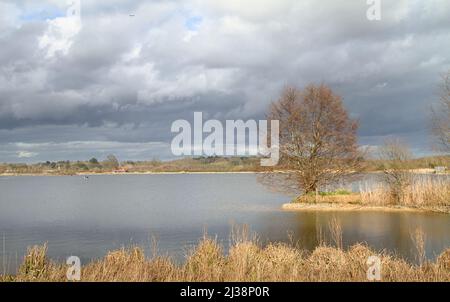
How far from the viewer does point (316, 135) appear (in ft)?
120

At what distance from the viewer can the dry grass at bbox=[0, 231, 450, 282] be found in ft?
34.1

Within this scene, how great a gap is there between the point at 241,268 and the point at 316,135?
2677 centimetres

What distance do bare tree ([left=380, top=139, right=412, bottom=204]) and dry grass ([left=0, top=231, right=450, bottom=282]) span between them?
21843mm

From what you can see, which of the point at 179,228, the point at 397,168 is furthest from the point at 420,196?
the point at 179,228

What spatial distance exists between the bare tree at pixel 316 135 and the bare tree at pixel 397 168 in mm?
2434

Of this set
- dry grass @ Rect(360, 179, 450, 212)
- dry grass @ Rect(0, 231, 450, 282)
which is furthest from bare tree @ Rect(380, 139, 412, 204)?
dry grass @ Rect(0, 231, 450, 282)

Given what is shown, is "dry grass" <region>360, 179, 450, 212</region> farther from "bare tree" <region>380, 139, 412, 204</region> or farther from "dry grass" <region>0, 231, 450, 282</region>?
"dry grass" <region>0, 231, 450, 282</region>

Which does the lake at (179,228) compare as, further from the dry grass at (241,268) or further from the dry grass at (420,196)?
the dry grass at (420,196)

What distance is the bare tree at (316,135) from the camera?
36344 mm
